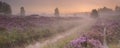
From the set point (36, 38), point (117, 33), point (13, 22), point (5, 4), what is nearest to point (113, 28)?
point (117, 33)

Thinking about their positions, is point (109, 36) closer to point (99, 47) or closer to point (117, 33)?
point (117, 33)

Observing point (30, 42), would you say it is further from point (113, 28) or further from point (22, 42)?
point (113, 28)

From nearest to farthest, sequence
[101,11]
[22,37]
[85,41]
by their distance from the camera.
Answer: [85,41] → [22,37] → [101,11]

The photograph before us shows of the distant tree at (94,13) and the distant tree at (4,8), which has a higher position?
the distant tree at (4,8)

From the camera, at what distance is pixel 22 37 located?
89.6ft

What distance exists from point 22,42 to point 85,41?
29.5 ft

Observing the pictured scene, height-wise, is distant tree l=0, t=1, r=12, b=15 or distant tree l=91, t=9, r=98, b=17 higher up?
distant tree l=0, t=1, r=12, b=15

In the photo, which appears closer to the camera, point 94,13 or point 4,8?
point 4,8

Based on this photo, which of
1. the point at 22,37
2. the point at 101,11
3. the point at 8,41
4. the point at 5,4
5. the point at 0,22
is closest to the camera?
the point at 8,41

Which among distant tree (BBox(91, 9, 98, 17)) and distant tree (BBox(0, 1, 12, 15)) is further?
distant tree (BBox(91, 9, 98, 17))

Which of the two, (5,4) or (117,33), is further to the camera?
(5,4)

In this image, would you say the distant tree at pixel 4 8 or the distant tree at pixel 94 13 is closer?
the distant tree at pixel 4 8

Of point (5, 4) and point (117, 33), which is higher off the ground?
point (5, 4)

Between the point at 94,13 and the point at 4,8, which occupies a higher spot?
the point at 4,8
